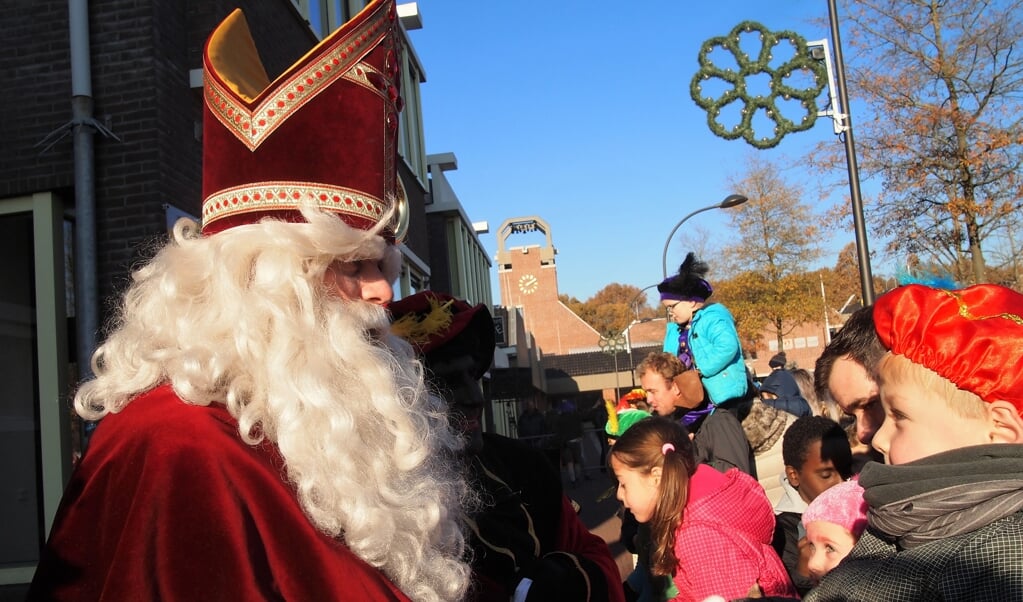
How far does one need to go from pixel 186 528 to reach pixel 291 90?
100 cm

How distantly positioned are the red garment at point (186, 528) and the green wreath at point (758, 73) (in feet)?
26.3

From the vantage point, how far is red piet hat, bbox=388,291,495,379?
7.78 ft

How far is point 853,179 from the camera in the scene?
28.0 ft

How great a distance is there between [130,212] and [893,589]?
545 centimetres

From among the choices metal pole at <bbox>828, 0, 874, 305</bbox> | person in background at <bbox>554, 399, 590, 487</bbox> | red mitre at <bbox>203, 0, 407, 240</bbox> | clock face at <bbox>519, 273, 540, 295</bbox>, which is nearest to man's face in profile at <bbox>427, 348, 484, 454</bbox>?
red mitre at <bbox>203, 0, 407, 240</bbox>

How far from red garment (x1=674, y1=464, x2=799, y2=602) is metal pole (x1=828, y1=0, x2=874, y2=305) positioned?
527 cm

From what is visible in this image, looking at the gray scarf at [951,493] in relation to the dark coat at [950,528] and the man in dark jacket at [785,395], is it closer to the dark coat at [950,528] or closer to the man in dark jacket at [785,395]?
the dark coat at [950,528]

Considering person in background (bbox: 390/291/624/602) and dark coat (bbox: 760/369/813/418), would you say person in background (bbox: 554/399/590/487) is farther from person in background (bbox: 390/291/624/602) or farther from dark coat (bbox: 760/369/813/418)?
person in background (bbox: 390/291/624/602)

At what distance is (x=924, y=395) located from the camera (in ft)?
6.48

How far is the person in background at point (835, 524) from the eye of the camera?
2.82 meters

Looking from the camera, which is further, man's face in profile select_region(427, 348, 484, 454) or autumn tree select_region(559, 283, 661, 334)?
autumn tree select_region(559, 283, 661, 334)

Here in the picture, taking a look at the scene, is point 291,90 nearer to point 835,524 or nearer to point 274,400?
point 274,400

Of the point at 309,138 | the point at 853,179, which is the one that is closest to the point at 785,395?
the point at 853,179

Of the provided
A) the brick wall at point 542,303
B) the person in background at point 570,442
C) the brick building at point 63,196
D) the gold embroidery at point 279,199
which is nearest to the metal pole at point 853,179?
the brick building at point 63,196
